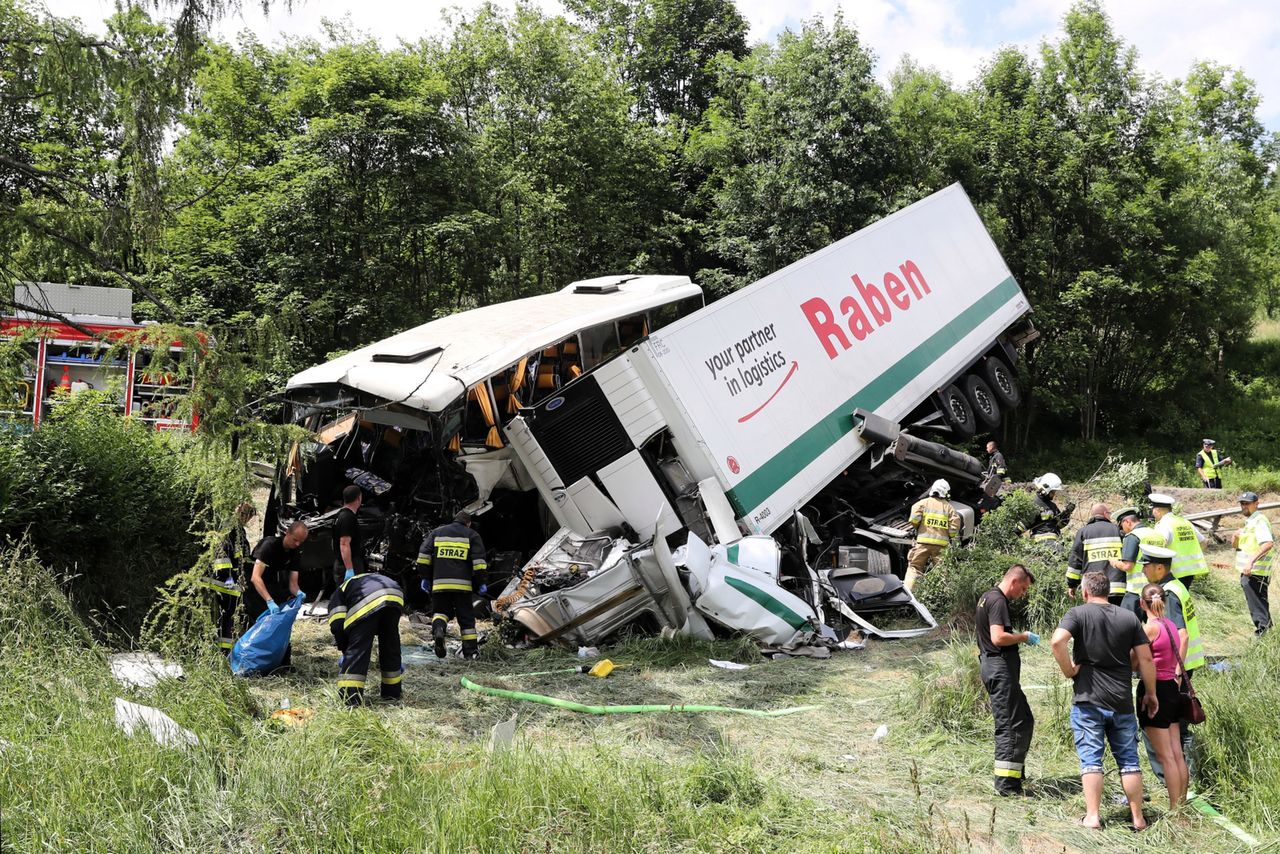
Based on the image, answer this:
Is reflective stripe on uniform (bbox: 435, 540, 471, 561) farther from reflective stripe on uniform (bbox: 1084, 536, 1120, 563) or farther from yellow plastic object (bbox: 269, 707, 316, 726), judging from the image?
reflective stripe on uniform (bbox: 1084, 536, 1120, 563)

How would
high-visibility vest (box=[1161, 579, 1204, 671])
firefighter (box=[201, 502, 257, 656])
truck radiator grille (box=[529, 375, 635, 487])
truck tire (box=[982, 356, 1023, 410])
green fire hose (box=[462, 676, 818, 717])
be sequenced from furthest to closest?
truck tire (box=[982, 356, 1023, 410]) → truck radiator grille (box=[529, 375, 635, 487]) → firefighter (box=[201, 502, 257, 656]) → high-visibility vest (box=[1161, 579, 1204, 671]) → green fire hose (box=[462, 676, 818, 717])

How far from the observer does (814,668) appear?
6945 mm

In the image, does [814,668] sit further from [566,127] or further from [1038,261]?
[566,127]

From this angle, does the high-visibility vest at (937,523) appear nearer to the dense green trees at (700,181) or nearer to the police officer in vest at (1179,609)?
the police officer in vest at (1179,609)

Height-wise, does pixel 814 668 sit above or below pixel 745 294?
below

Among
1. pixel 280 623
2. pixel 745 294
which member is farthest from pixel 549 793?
pixel 745 294

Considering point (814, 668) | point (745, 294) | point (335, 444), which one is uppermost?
point (745, 294)

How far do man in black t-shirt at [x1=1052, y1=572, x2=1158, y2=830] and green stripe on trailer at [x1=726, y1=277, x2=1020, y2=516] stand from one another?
11.5ft

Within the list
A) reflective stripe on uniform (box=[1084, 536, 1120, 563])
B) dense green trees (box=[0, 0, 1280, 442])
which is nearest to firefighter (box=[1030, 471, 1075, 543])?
reflective stripe on uniform (box=[1084, 536, 1120, 563])

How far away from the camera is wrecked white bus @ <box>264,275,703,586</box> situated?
7.46m

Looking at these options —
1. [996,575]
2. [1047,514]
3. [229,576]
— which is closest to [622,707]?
[229,576]

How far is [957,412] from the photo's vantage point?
11516mm

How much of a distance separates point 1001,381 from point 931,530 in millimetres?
4522

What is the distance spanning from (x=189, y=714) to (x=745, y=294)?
559 centimetres
